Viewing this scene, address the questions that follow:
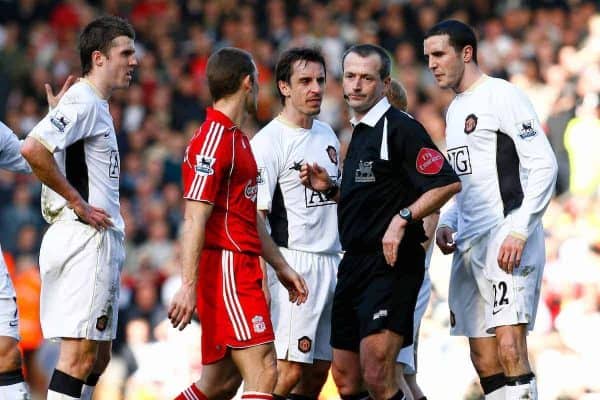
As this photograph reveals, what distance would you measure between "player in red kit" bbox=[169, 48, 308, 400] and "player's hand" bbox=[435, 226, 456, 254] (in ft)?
4.81

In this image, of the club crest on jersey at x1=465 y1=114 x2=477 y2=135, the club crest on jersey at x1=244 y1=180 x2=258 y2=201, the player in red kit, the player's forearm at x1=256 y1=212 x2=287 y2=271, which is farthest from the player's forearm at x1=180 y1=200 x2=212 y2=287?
the club crest on jersey at x1=465 y1=114 x2=477 y2=135

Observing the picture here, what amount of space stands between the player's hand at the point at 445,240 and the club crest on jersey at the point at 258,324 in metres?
1.74

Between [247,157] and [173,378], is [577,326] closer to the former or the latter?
[173,378]

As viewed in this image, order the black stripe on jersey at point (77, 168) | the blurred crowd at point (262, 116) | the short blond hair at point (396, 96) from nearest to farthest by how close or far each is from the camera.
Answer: the black stripe on jersey at point (77, 168) → the short blond hair at point (396, 96) → the blurred crowd at point (262, 116)

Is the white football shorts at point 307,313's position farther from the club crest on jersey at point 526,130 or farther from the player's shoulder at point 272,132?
the club crest on jersey at point 526,130

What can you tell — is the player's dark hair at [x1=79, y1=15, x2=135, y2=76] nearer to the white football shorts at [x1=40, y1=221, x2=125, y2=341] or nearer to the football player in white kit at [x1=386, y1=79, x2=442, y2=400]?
the white football shorts at [x1=40, y1=221, x2=125, y2=341]

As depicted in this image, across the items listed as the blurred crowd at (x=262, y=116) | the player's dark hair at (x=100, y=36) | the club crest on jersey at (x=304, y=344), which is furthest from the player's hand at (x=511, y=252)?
the blurred crowd at (x=262, y=116)

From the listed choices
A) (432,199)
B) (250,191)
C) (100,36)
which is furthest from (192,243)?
(100,36)

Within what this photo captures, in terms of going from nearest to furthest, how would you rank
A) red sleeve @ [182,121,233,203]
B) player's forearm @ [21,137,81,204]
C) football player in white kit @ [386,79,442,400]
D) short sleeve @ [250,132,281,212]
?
red sleeve @ [182,121,233,203] < player's forearm @ [21,137,81,204] < football player in white kit @ [386,79,442,400] < short sleeve @ [250,132,281,212]

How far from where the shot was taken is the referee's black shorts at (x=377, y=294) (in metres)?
8.57

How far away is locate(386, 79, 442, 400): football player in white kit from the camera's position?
31.4ft

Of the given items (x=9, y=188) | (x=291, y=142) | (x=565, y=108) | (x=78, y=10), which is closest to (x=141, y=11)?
(x=78, y=10)

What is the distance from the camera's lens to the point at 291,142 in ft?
32.4

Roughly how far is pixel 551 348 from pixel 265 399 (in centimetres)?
640
